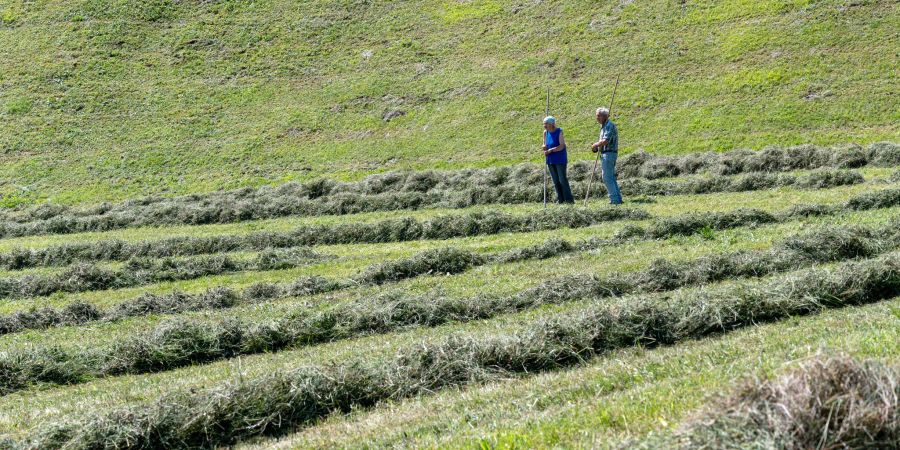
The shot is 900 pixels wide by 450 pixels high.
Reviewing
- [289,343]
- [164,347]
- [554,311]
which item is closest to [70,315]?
[164,347]

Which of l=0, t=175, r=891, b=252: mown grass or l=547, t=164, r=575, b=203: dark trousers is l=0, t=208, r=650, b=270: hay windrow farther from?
l=547, t=164, r=575, b=203: dark trousers

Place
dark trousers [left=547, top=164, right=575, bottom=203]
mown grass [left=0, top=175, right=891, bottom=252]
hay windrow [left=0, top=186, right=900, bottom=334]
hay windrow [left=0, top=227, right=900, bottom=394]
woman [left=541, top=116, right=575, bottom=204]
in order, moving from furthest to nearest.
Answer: dark trousers [left=547, top=164, right=575, bottom=203] < woman [left=541, top=116, right=575, bottom=204] < mown grass [left=0, top=175, right=891, bottom=252] < hay windrow [left=0, top=186, right=900, bottom=334] < hay windrow [left=0, top=227, right=900, bottom=394]

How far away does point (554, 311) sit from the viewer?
1184cm

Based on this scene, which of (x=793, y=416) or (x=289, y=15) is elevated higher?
(x=289, y=15)

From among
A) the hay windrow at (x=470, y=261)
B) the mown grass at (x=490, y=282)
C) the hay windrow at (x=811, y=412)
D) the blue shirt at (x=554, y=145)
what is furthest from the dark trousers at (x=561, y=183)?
the hay windrow at (x=811, y=412)

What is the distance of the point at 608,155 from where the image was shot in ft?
75.7

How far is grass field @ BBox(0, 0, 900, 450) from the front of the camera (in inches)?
310

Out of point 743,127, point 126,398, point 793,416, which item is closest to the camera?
point 793,416

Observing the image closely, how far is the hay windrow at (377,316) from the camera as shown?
11711 mm

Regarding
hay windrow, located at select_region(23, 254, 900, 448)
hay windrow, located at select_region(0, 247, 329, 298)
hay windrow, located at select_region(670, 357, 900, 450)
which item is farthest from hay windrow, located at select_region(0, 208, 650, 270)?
hay windrow, located at select_region(670, 357, 900, 450)

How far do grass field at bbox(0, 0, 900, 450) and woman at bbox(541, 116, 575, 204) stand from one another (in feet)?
5.54

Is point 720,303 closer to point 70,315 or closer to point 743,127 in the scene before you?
point 70,315

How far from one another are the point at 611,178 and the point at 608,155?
2.27 feet

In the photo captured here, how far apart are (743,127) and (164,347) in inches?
1229
